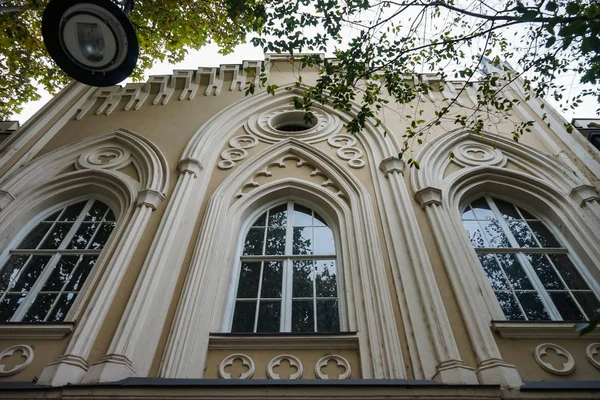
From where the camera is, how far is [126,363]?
4207mm

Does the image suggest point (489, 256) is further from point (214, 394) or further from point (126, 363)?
point (126, 363)

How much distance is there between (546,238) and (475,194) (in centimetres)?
138

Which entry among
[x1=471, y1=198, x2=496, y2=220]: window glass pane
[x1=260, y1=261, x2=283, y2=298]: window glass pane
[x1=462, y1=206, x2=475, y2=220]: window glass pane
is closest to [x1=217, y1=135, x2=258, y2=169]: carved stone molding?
[x1=260, y1=261, x2=283, y2=298]: window glass pane

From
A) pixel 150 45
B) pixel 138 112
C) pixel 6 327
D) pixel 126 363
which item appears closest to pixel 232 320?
pixel 126 363

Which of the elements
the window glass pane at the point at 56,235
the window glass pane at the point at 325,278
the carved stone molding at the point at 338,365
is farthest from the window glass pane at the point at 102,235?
the carved stone molding at the point at 338,365

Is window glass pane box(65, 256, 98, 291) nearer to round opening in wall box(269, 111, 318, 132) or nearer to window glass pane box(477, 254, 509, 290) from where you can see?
round opening in wall box(269, 111, 318, 132)

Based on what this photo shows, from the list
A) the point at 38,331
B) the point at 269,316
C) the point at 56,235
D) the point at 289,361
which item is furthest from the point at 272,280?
the point at 56,235

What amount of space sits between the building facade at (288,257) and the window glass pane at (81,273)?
0.02 metres

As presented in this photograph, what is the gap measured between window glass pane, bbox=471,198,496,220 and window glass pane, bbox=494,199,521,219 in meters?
0.22

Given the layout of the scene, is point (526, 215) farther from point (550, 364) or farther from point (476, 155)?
point (550, 364)

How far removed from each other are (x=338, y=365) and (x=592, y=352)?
2.85 meters

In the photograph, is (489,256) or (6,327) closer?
(6,327)

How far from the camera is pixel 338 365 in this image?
4469 millimetres

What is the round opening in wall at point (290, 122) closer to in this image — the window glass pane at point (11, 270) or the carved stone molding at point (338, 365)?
the window glass pane at point (11, 270)
